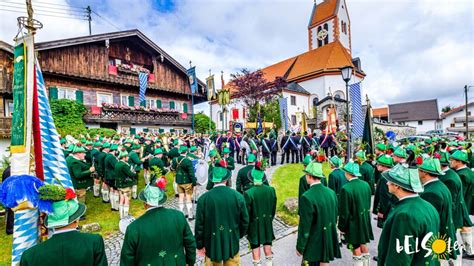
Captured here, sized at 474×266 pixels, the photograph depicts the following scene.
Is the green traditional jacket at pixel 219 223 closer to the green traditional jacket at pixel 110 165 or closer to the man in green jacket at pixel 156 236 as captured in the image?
the man in green jacket at pixel 156 236

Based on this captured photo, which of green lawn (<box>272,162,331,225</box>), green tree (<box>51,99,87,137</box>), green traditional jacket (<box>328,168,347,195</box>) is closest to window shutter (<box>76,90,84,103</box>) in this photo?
green tree (<box>51,99,87,137</box>)

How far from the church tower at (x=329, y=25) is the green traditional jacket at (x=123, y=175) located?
51.2m

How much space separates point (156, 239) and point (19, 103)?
2532 millimetres

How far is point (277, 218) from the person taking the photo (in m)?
7.80

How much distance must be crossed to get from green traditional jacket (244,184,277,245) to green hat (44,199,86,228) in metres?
2.94

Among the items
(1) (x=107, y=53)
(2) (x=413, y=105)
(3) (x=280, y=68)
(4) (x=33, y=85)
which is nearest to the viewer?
(4) (x=33, y=85)

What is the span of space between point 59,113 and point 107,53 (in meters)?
7.69

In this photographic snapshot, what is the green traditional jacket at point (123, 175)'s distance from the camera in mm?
7828

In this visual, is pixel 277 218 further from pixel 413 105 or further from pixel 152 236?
pixel 413 105

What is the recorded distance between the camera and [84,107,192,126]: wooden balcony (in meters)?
23.6

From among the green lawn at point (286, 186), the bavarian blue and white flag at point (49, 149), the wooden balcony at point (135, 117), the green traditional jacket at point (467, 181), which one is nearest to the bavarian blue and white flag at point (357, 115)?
the green lawn at point (286, 186)

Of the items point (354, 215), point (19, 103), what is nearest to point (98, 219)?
point (19, 103)

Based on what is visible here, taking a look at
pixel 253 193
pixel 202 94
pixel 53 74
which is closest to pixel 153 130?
pixel 202 94

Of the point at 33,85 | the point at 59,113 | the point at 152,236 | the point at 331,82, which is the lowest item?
the point at 152,236
